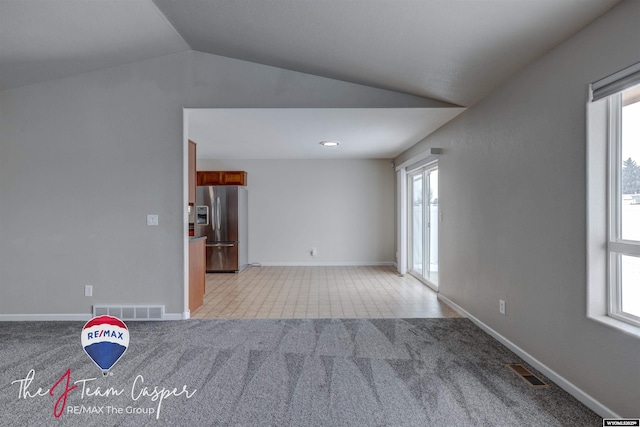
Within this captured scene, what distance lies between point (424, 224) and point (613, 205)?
384 cm

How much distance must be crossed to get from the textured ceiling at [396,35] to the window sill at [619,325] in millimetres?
1677

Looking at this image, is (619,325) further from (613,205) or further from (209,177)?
(209,177)

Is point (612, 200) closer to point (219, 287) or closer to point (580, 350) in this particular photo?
point (580, 350)

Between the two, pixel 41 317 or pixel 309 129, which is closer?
pixel 41 317

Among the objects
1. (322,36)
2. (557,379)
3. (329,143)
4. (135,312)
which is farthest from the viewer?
(329,143)

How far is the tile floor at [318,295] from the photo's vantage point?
3922mm

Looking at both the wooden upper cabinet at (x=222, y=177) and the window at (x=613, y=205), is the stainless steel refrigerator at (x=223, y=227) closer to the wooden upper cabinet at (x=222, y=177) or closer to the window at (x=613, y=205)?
the wooden upper cabinet at (x=222, y=177)

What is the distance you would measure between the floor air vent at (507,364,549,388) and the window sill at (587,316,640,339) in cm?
59

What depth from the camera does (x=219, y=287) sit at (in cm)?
539

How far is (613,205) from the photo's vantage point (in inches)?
78.7

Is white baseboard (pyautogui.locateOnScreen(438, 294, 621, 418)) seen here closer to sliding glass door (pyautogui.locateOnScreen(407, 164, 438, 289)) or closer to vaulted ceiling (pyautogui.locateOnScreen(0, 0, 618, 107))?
sliding glass door (pyautogui.locateOnScreen(407, 164, 438, 289))

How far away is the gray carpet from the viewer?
195cm

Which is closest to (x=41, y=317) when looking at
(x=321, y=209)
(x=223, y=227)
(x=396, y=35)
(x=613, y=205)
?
(x=223, y=227)

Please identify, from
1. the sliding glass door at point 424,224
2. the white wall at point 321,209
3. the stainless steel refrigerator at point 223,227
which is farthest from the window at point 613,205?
the stainless steel refrigerator at point 223,227
